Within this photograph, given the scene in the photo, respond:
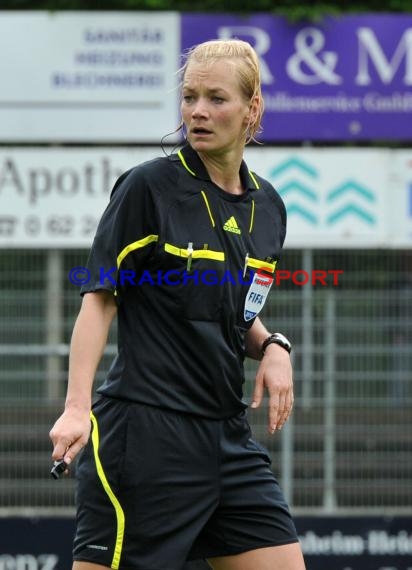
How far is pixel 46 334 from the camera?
7770 millimetres

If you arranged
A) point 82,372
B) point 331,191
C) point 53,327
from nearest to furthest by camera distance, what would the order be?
point 82,372, point 53,327, point 331,191

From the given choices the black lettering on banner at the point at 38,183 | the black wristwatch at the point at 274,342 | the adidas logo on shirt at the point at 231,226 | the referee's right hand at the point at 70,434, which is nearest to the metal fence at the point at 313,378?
the black lettering on banner at the point at 38,183

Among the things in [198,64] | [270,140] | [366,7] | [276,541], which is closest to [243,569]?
[276,541]

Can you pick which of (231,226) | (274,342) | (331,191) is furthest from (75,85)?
(231,226)

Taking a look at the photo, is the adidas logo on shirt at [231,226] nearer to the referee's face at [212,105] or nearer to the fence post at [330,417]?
the referee's face at [212,105]

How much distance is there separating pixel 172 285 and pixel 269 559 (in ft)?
2.51

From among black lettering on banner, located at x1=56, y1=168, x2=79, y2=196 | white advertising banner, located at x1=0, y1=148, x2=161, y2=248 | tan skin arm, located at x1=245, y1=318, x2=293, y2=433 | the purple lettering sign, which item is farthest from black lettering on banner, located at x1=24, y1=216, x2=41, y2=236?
tan skin arm, located at x1=245, y1=318, x2=293, y2=433

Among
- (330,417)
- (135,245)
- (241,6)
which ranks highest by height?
(241,6)

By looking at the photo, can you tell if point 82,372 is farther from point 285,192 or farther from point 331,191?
point 331,191

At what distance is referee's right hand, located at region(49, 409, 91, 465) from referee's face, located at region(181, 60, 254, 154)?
0.80 m

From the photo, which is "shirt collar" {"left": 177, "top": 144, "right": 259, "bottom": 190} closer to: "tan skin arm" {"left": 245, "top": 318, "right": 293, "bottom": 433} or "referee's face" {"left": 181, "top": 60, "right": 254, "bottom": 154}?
"referee's face" {"left": 181, "top": 60, "right": 254, "bottom": 154}

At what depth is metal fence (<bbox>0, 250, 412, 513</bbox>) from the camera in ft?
25.4

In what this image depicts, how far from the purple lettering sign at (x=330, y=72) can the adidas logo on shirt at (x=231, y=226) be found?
16.3ft

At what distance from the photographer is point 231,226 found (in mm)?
3588
